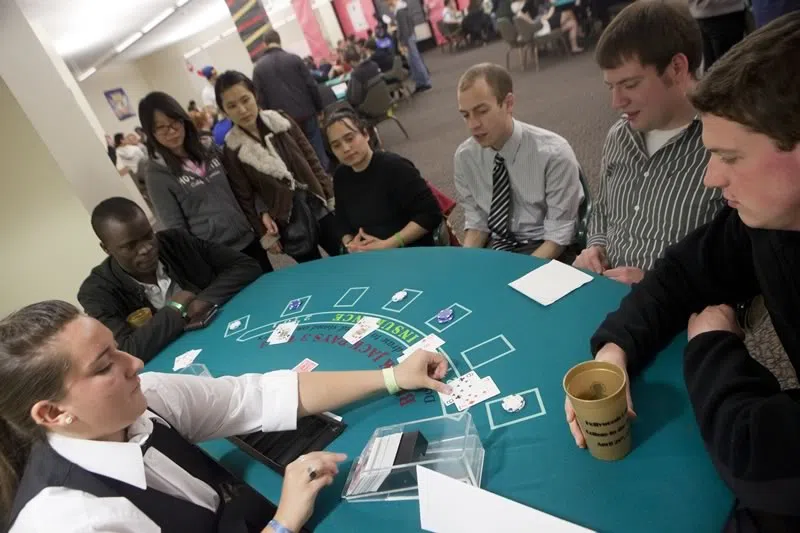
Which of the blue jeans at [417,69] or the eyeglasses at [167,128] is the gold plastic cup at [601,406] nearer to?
the eyeglasses at [167,128]

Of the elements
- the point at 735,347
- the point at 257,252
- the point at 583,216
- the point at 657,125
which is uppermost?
the point at 657,125

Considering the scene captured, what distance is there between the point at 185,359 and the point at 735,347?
1805 millimetres

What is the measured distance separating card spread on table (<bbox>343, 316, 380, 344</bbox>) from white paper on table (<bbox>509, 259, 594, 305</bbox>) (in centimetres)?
49

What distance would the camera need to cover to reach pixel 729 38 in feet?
11.7

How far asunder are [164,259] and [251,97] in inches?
47.0

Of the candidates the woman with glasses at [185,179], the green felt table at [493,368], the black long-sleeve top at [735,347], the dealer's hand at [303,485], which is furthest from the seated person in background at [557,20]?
the dealer's hand at [303,485]

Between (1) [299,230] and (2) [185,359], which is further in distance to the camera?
(1) [299,230]

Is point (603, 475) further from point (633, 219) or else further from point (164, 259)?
point (164, 259)

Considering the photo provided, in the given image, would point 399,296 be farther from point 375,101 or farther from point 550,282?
point 375,101

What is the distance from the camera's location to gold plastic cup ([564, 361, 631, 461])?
0.90 m

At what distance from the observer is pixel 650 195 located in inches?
67.5

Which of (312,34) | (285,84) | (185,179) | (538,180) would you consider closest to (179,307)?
(185,179)

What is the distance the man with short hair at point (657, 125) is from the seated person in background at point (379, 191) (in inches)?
43.3

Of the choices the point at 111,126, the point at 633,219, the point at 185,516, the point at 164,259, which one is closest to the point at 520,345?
the point at 633,219
